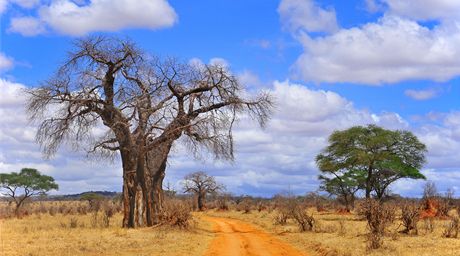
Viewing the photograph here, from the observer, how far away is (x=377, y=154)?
4053cm

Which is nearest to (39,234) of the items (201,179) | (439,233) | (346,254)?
(346,254)

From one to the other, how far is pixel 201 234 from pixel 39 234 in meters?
7.23

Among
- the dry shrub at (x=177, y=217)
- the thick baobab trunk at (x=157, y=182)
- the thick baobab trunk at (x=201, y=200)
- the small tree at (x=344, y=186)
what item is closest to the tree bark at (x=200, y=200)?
the thick baobab trunk at (x=201, y=200)

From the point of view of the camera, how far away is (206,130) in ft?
94.9

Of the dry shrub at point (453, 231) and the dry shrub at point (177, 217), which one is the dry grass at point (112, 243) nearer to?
the dry shrub at point (177, 217)

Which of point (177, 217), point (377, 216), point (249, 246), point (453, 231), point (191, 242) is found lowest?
point (249, 246)

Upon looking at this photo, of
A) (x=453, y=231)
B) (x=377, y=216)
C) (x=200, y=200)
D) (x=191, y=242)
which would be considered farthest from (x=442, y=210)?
(x=200, y=200)

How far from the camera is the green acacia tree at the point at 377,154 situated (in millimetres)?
40875

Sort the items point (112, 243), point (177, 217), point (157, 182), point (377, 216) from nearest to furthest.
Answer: point (112, 243), point (377, 216), point (177, 217), point (157, 182)

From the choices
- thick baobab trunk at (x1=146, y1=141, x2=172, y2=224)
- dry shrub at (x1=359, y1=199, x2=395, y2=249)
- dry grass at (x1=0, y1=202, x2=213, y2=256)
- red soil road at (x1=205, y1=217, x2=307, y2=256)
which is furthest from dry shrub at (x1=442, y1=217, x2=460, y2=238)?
thick baobab trunk at (x1=146, y1=141, x2=172, y2=224)

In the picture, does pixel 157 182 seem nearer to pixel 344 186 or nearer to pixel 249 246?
pixel 249 246

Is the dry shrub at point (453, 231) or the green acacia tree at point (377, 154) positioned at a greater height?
the green acacia tree at point (377, 154)

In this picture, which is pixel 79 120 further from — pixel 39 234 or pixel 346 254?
pixel 346 254

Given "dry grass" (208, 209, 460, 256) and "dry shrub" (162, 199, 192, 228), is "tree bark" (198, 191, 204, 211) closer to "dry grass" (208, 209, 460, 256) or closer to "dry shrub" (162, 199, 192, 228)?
"dry shrub" (162, 199, 192, 228)
